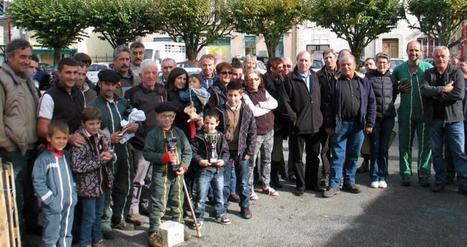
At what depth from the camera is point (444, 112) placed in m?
6.50

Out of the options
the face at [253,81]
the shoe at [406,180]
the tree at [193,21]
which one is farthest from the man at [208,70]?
the tree at [193,21]

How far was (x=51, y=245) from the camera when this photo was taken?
164 inches

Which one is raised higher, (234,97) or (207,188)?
(234,97)

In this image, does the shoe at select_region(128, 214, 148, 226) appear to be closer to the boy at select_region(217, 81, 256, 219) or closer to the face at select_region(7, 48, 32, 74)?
the boy at select_region(217, 81, 256, 219)

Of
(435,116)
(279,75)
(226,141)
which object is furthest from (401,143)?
(226,141)

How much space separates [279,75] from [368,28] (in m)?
25.9

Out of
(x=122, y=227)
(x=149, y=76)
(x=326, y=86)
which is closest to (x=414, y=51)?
(x=326, y=86)

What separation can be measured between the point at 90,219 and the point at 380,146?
422cm

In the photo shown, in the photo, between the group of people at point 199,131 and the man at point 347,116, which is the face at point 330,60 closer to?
the group of people at point 199,131

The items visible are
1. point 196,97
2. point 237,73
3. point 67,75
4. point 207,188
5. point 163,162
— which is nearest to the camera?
point 67,75

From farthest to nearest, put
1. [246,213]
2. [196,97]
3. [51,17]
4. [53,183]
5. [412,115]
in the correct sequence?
[51,17]
[412,115]
[246,213]
[196,97]
[53,183]

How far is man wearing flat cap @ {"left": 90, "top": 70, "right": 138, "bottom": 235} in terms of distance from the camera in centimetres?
484

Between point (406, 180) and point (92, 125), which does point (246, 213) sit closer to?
point (92, 125)

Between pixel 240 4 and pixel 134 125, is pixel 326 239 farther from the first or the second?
pixel 240 4
